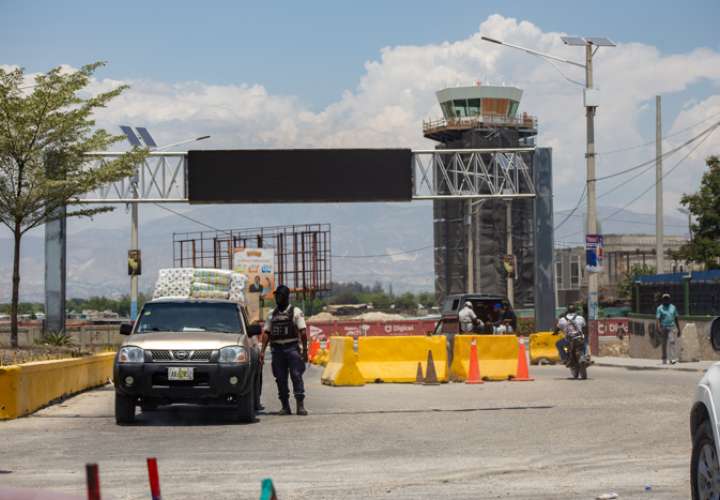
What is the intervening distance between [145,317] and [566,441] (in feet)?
21.6

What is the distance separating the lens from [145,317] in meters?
17.0

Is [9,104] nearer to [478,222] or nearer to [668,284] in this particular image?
[668,284]

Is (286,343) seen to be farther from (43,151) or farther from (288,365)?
(43,151)

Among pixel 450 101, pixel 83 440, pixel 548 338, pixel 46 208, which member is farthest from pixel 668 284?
pixel 450 101

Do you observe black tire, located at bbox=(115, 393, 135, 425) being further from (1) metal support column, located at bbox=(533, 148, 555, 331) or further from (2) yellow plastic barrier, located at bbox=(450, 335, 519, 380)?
(1) metal support column, located at bbox=(533, 148, 555, 331)

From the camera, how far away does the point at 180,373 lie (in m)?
15.7

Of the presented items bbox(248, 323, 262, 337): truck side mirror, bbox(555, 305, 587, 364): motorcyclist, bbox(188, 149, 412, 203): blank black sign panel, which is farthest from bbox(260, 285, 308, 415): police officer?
bbox(188, 149, 412, 203): blank black sign panel

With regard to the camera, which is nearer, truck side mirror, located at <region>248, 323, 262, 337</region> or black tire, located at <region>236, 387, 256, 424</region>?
black tire, located at <region>236, 387, 256, 424</region>

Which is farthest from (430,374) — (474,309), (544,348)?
(544,348)

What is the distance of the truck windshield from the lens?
55.2 feet

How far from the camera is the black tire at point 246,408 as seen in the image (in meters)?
15.9

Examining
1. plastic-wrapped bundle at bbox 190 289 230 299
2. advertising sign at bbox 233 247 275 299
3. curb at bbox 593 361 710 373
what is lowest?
curb at bbox 593 361 710 373

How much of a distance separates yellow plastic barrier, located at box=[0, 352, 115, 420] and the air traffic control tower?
110 metres

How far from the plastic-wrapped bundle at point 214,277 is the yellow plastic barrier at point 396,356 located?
6.09 m
